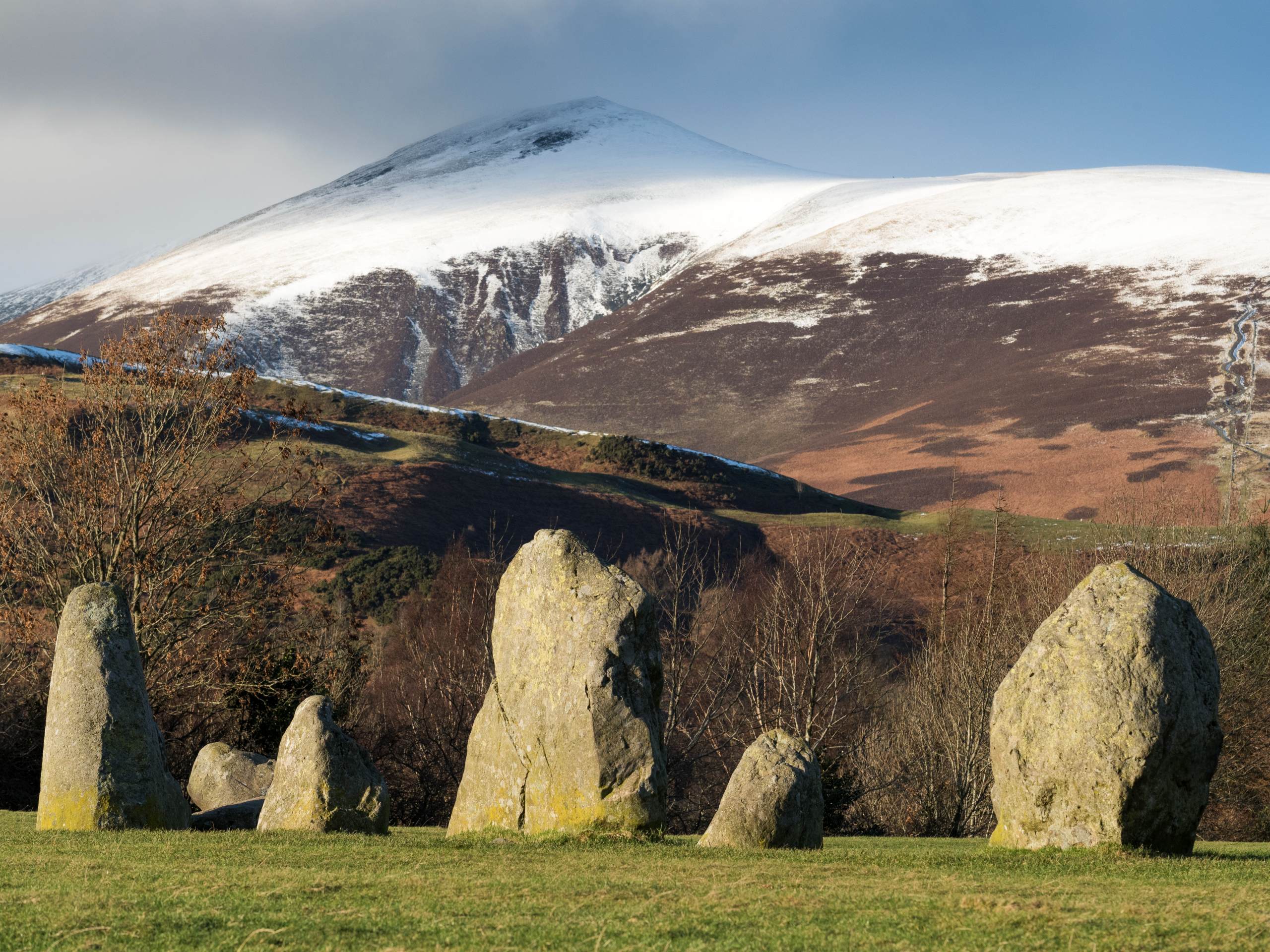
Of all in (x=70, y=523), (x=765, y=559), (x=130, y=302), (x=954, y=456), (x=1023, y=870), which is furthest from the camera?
(x=130, y=302)

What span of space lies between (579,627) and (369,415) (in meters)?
65.1

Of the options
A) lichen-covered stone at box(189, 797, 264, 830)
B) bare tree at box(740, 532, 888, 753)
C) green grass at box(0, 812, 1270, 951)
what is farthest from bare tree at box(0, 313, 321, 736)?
green grass at box(0, 812, 1270, 951)

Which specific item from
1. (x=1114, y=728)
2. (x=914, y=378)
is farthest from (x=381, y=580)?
(x=914, y=378)

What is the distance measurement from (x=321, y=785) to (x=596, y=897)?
25.8 ft

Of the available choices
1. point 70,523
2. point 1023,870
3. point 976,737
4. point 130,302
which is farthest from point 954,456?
point 130,302

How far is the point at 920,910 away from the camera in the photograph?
392 inches

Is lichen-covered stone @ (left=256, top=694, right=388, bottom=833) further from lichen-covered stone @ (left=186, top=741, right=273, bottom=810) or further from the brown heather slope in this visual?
the brown heather slope

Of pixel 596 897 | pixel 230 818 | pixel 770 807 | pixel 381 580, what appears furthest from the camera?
pixel 381 580

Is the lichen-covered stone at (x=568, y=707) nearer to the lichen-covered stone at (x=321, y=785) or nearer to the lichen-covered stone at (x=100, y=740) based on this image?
the lichen-covered stone at (x=321, y=785)

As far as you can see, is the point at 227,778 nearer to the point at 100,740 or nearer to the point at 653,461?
the point at 100,740

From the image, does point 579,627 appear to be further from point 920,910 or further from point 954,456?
point 954,456

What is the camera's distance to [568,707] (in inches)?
639

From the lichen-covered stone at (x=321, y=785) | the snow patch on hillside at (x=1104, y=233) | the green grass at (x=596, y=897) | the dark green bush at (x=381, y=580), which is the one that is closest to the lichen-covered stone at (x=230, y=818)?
the lichen-covered stone at (x=321, y=785)

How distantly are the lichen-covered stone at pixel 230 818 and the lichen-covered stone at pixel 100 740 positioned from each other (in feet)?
6.92
